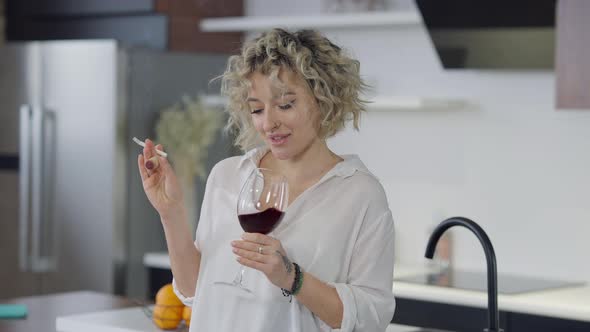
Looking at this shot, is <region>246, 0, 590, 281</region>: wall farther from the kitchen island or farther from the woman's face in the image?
the woman's face

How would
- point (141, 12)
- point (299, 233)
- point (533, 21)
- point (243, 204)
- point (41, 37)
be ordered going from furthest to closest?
point (41, 37)
point (141, 12)
point (533, 21)
point (299, 233)
point (243, 204)

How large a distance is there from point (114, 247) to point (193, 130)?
0.61 meters

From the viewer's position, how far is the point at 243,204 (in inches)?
78.0

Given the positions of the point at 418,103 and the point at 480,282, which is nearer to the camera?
the point at 480,282

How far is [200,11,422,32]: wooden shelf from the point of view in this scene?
13.8 feet

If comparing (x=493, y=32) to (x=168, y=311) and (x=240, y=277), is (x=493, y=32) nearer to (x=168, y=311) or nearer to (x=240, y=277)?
(x=168, y=311)

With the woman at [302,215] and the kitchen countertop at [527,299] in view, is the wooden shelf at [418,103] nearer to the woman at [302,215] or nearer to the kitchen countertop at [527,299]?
the kitchen countertop at [527,299]

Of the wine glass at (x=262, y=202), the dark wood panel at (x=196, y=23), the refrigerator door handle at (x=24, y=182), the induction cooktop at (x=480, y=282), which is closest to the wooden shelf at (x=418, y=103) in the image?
the induction cooktop at (x=480, y=282)

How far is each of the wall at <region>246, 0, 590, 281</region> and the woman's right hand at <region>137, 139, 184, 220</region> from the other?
7.34 ft

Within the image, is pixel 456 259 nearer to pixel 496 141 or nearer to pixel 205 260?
pixel 496 141

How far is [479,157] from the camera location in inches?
167

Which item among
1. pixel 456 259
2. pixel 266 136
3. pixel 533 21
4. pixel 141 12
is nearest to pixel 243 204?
pixel 266 136

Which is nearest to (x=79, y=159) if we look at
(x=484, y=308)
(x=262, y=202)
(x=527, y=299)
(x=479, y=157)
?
(x=479, y=157)

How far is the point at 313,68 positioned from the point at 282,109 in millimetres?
100
